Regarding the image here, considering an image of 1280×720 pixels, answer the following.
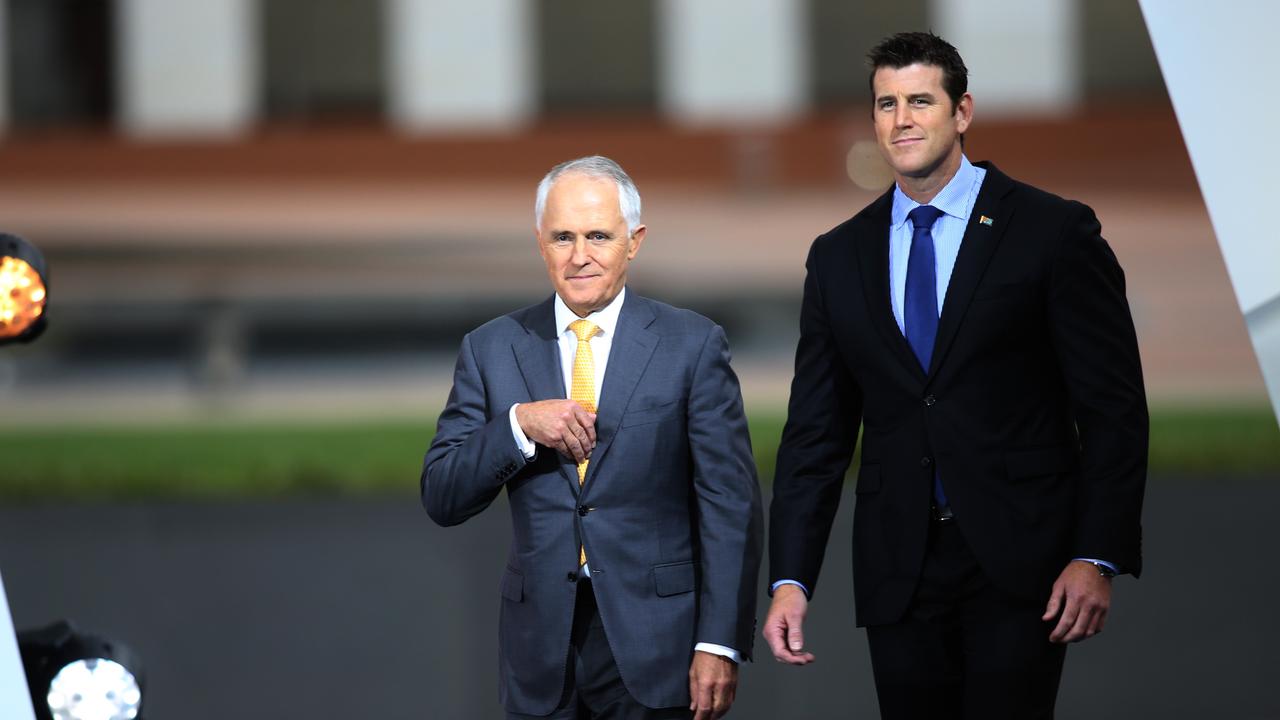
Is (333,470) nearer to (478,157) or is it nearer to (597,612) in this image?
(597,612)

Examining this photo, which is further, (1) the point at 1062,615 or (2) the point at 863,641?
(2) the point at 863,641

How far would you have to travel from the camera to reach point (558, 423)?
2473mm

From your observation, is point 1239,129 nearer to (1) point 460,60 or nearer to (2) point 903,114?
(2) point 903,114

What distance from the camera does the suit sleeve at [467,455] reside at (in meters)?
2.52

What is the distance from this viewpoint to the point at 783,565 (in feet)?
8.61

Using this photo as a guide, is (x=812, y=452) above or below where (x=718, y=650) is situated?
above

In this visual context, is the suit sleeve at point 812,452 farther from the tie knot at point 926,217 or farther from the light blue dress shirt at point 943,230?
the tie knot at point 926,217

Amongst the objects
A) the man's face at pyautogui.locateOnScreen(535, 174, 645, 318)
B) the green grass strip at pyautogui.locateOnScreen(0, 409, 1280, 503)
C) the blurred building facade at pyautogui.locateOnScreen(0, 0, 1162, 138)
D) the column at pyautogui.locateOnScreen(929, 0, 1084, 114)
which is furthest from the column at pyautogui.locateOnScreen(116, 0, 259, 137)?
the man's face at pyautogui.locateOnScreen(535, 174, 645, 318)

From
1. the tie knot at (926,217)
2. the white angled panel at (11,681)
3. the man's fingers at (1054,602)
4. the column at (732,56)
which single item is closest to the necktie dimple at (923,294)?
the tie knot at (926,217)

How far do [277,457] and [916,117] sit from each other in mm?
6824

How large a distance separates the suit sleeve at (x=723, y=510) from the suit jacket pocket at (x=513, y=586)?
287 mm

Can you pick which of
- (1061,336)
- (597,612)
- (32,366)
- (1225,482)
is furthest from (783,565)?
(32,366)

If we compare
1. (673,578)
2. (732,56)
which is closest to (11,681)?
(673,578)

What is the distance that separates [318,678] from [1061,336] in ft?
10.4
